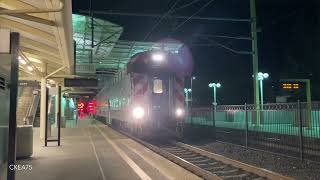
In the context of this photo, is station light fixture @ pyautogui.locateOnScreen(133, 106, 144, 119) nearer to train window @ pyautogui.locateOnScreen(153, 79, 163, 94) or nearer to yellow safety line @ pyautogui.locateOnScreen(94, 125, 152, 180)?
train window @ pyautogui.locateOnScreen(153, 79, 163, 94)

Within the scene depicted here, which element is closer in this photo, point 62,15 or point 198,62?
point 62,15

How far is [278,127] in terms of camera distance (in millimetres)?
13734

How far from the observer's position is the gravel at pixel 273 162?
30.5 ft

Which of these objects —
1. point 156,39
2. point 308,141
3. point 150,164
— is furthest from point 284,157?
point 156,39

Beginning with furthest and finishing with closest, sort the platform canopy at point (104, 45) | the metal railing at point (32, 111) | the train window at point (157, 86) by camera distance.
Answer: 1. the metal railing at point (32, 111)
2. the platform canopy at point (104, 45)
3. the train window at point (157, 86)

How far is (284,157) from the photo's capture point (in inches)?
466

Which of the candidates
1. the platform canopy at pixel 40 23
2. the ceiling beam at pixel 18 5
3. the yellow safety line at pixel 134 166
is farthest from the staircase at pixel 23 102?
the ceiling beam at pixel 18 5

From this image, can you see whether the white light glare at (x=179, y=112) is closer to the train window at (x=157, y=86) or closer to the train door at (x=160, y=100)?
the train door at (x=160, y=100)

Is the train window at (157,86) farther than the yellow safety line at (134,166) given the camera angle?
Yes

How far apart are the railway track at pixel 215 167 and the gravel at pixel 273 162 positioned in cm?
64

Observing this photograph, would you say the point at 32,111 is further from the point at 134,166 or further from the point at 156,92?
the point at 134,166

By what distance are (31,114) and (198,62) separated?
5192cm

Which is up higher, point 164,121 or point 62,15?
point 62,15

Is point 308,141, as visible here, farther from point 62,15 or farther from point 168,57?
point 62,15
